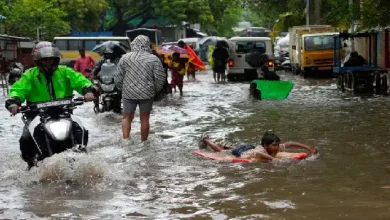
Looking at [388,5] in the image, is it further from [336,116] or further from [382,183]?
[382,183]

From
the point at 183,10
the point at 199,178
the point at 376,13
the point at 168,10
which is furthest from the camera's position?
the point at 183,10

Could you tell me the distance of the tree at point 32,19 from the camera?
3894cm

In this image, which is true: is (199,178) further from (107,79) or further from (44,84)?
(107,79)

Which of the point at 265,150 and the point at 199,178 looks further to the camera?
the point at 265,150

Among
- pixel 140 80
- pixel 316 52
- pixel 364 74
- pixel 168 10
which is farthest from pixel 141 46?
pixel 168 10

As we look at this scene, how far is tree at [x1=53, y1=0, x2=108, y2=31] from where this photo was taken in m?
50.2

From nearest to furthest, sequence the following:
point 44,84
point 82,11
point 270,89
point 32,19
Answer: point 44,84 → point 270,89 → point 32,19 → point 82,11

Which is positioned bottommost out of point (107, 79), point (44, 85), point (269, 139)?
point (269, 139)

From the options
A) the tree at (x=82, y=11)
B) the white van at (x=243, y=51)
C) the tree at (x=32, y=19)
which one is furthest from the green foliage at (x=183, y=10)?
the white van at (x=243, y=51)

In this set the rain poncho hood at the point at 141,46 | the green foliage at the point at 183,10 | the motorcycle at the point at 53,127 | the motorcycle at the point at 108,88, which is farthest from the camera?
the green foliage at the point at 183,10

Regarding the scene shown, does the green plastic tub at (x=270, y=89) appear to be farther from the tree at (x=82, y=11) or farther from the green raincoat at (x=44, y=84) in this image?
the tree at (x=82, y=11)

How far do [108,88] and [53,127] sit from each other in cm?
859

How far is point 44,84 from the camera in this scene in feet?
25.8

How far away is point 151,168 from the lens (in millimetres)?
9125
